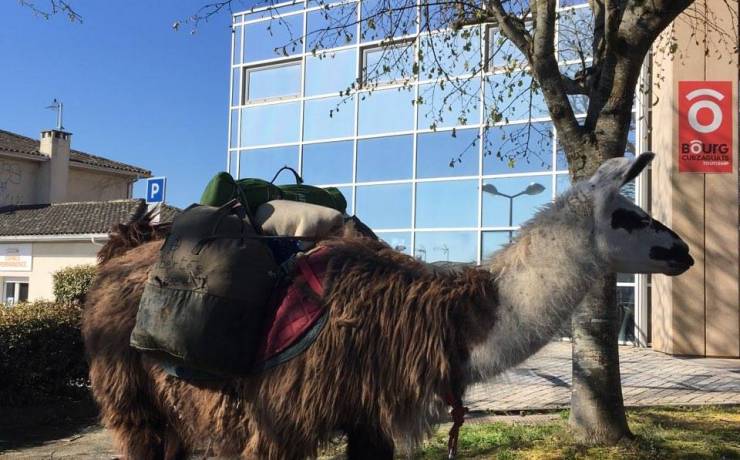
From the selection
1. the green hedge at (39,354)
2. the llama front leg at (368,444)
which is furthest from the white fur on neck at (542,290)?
the green hedge at (39,354)

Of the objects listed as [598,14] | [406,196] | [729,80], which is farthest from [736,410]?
[406,196]

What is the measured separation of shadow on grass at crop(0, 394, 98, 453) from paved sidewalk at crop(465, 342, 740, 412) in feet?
15.4

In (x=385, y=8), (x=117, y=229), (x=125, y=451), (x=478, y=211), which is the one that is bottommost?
(x=125, y=451)

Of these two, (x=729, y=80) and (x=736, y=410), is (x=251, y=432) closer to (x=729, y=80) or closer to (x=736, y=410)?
(x=736, y=410)

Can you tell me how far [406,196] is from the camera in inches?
707

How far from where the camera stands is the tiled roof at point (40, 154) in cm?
3161

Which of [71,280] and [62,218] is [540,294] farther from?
[62,218]

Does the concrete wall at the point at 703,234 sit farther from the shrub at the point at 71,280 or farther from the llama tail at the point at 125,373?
the shrub at the point at 71,280

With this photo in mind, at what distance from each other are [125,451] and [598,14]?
5.78 m

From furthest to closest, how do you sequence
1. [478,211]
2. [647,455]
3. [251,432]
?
[478,211] < [647,455] < [251,432]

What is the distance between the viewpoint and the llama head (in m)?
2.93

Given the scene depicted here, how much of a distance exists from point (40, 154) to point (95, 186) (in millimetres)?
3883

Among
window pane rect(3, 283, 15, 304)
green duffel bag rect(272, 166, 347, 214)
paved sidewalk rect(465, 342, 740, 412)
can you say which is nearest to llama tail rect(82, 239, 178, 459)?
green duffel bag rect(272, 166, 347, 214)

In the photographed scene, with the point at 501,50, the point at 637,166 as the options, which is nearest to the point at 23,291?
the point at 501,50
